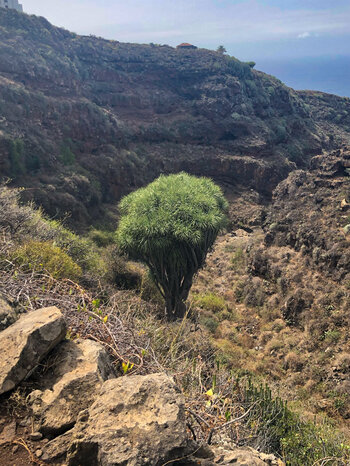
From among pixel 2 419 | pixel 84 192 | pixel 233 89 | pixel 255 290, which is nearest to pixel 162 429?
pixel 2 419

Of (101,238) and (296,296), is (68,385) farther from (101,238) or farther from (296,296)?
(101,238)

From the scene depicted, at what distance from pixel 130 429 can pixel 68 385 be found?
74 cm

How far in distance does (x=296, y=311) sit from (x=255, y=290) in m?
2.25

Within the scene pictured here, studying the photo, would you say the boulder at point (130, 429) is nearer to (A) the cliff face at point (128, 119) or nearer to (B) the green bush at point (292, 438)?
(B) the green bush at point (292, 438)

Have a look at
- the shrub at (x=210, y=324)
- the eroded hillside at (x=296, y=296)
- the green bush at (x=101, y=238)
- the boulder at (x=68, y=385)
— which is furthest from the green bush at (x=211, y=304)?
the boulder at (x=68, y=385)

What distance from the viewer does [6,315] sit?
9.60ft

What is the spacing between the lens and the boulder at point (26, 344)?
2.32 meters

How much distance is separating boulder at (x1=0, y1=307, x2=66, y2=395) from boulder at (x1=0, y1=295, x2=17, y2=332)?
272mm

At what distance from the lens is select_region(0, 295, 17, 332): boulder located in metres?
2.87

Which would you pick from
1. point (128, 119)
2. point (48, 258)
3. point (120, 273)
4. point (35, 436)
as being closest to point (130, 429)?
point (35, 436)

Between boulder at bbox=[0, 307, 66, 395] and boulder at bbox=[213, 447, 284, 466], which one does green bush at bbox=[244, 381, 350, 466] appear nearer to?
boulder at bbox=[213, 447, 284, 466]

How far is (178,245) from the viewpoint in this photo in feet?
30.8

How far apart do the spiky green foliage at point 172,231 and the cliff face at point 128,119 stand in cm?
980

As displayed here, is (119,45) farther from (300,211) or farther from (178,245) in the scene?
(178,245)
